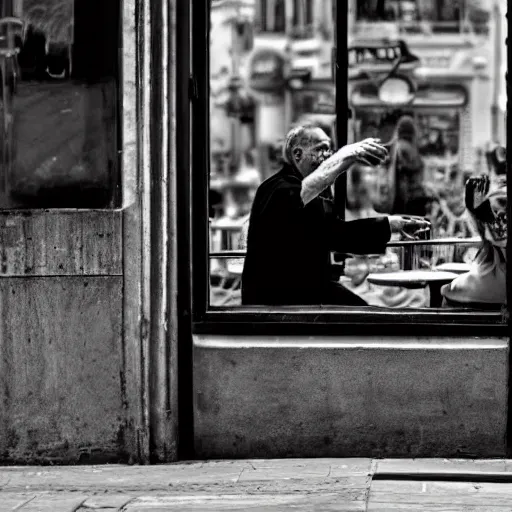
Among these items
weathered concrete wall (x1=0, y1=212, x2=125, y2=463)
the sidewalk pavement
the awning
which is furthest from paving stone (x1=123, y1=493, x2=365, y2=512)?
the awning

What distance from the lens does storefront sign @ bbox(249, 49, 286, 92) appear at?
782 cm

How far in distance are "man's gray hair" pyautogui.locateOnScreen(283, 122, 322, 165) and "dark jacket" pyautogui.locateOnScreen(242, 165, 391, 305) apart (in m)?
0.17

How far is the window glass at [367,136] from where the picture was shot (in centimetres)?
658

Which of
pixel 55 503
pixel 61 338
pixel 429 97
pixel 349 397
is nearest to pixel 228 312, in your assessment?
pixel 349 397

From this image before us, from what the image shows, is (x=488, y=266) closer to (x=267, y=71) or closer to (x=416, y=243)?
(x=416, y=243)

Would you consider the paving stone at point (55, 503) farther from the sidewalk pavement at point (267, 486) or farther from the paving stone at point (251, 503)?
the paving stone at point (251, 503)

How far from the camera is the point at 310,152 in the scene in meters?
6.73

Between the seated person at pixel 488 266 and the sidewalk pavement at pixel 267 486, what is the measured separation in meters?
0.84

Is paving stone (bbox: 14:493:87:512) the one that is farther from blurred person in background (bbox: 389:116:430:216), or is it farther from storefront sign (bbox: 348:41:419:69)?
storefront sign (bbox: 348:41:419:69)

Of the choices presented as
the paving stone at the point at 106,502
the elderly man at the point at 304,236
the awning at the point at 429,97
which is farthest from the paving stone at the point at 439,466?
the awning at the point at 429,97

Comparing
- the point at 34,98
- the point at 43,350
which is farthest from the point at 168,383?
the point at 34,98

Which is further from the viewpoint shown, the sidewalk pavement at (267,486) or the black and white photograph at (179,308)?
the black and white photograph at (179,308)

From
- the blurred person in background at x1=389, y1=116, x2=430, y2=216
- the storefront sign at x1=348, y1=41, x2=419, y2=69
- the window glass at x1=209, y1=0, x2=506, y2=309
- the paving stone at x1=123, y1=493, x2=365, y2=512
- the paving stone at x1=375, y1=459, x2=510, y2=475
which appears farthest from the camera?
the storefront sign at x1=348, y1=41, x2=419, y2=69

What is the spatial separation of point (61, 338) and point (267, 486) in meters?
1.38
